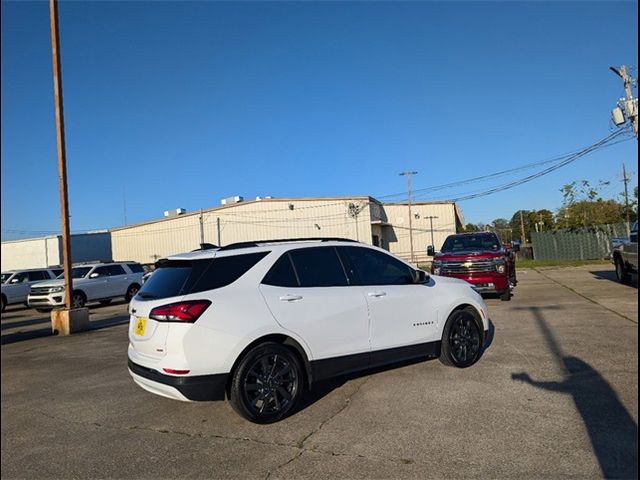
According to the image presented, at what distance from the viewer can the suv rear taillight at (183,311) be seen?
177 inches

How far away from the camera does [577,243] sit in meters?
35.4

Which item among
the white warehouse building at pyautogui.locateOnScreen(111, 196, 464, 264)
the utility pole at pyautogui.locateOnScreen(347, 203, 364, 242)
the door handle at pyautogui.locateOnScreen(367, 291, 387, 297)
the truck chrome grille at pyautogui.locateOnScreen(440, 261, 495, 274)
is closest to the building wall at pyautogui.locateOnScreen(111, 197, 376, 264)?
the white warehouse building at pyautogui.locateOnScreen(111, 196, 464, 264)

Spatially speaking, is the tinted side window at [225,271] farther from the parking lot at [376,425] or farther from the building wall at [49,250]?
the building wall at [49,250]

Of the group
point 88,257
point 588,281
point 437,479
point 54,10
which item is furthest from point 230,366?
point 88,257

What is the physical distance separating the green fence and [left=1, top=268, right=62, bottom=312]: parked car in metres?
32.8

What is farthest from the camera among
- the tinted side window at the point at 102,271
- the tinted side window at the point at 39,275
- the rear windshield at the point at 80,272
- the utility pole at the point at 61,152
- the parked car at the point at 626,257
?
the tinted side window at the point at 39,275

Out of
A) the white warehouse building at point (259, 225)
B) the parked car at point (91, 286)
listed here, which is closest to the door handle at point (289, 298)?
the parked car at point (91, 286)

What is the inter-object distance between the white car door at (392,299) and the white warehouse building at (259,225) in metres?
37.2

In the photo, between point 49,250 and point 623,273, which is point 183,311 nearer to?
point 623,273

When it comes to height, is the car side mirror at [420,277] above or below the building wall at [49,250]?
below

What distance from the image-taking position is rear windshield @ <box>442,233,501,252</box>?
1362 centimetres

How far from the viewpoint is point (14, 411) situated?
18.2ft

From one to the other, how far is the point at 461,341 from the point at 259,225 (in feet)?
134

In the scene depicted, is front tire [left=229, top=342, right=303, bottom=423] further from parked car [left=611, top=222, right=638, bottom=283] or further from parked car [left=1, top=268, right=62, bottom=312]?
parked car [left=1, top=268, right=62, bottom=312]
